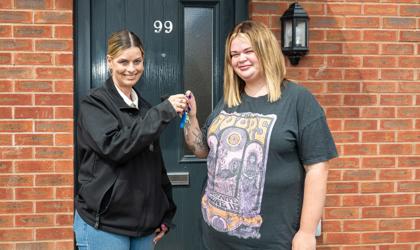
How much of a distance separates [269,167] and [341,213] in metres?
1.55

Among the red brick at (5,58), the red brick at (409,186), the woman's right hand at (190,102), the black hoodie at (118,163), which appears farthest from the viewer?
the red brick at (409,186)

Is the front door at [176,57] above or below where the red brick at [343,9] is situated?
below

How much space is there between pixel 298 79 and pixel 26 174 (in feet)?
6.30

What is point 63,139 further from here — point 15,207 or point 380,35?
point 380,35

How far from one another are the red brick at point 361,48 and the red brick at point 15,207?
238 centimetres

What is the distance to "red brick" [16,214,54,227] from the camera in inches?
117

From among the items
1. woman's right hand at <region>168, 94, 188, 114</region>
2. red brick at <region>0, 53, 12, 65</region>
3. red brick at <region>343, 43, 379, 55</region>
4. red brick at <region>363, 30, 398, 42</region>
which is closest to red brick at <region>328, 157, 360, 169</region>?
red brick at <region>343, 43, 379, 55</region>

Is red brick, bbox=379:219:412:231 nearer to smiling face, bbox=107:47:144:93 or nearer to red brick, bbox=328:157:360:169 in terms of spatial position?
red brick, bbox=328:157:360:169

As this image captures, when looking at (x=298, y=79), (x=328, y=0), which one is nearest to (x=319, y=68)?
(x=298, y=79)

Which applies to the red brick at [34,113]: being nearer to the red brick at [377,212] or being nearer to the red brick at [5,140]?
the red brick at [5,140]

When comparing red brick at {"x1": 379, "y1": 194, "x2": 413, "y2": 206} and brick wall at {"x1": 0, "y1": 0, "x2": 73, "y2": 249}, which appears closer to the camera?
brick wall at {"x1": 0, "y1": 0, "x2": 73, "y2": 249}

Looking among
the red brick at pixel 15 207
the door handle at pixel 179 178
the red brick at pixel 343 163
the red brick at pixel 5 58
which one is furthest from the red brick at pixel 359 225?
the red brick at pixel 5 58

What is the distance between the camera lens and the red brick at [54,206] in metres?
2.98

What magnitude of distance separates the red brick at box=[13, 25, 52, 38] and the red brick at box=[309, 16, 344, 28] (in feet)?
5.81
